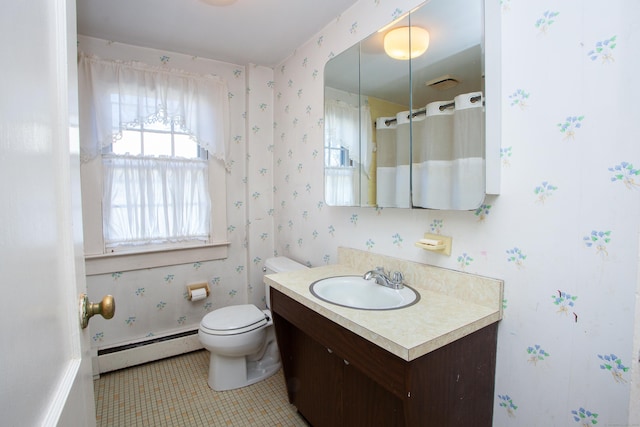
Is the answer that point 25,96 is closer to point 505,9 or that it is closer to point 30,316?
point 30,316

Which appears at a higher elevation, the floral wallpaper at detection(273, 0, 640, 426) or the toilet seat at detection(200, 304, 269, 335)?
the floral wallpaper at detection(273, 0, 640, 426)

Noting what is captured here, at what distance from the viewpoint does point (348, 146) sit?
175 centimetres

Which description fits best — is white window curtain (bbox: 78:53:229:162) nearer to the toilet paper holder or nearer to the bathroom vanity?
the toilet paper holder

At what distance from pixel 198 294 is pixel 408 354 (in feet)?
6.35

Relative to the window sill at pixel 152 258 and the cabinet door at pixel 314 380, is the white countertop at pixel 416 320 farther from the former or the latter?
the window sill at pixel 152 258

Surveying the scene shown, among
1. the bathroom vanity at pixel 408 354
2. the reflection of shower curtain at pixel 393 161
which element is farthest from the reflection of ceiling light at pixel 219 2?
the bathroom vanity at pixel 408 354

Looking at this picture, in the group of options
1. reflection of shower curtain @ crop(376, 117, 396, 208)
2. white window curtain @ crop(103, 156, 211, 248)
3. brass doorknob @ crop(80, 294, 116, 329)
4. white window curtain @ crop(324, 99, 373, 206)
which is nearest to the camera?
brass doorknob @ crop(80, 294, 116, 329)

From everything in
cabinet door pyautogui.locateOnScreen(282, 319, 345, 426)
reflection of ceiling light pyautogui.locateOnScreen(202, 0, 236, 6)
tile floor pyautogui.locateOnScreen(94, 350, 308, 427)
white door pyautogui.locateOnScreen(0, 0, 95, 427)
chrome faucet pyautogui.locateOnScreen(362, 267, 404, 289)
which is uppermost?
reflection of ceiling light pyautogui.locateOnScreen(202, 0, 236, 6)

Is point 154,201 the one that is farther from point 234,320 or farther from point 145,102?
point 234,320

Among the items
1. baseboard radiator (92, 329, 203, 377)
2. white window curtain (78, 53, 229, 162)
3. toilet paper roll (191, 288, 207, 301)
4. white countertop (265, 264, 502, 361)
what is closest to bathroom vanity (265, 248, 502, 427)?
white countertop (265, 264, 502, 361)

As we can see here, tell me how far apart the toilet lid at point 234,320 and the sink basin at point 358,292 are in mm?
732

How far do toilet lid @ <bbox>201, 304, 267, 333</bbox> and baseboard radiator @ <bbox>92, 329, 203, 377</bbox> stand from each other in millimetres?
544

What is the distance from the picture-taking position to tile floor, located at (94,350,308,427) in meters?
1.71

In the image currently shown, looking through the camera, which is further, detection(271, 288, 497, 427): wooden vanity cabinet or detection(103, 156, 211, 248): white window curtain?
detection(103, 156, 211, 248): white window curtain
